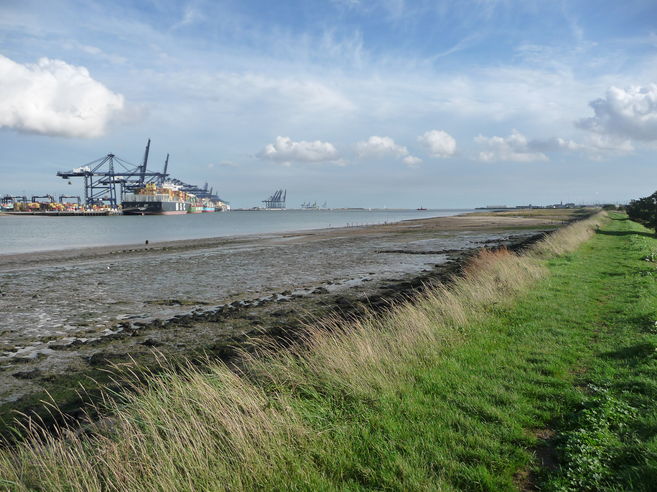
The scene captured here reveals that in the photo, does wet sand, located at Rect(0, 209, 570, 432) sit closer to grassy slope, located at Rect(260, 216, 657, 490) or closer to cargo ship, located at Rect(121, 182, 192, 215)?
grassy slope, located at Rect(260, 216, 657, 490)

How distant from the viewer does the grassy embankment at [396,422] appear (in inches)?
172

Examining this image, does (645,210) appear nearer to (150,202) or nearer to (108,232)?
(108,232)

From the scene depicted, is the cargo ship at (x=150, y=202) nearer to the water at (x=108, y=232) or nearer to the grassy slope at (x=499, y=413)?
the water at (x=108, y=232)

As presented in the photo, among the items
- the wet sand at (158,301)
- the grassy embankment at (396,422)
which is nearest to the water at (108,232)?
the wet sand at (158,301)

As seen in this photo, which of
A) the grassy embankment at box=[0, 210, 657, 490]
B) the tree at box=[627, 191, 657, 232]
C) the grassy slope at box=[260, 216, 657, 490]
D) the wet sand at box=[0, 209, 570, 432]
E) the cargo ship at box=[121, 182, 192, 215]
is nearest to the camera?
the grassy embankment at box=[0, 210, 657, 490]

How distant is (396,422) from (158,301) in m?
14.8

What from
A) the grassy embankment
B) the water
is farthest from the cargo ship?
the grassy embankment

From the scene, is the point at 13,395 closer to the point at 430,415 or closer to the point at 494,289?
the point at 430,415

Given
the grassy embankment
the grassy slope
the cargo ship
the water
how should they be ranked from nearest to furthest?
the grassy embankment
the grassy slope
the water
the cargo ship

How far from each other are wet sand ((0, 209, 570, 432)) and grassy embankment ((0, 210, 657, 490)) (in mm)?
3829

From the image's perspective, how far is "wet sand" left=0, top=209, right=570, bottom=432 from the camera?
10.6 m

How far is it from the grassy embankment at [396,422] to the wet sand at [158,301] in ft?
12.6

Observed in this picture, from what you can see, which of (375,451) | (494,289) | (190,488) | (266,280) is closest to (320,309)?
(494,289)

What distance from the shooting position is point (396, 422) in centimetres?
548
